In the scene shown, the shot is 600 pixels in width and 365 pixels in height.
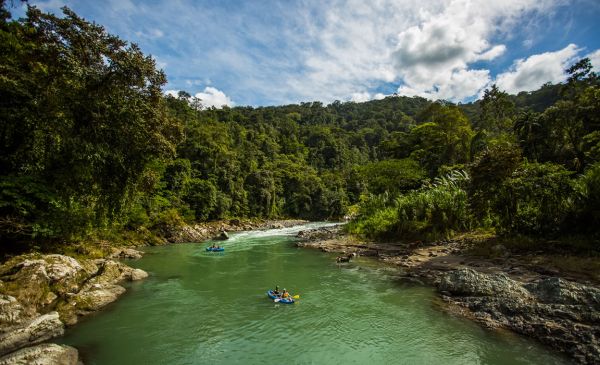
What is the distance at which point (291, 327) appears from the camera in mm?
12383

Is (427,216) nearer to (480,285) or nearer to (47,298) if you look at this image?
(480,285)

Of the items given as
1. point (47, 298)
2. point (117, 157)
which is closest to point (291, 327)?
point (47, 298)

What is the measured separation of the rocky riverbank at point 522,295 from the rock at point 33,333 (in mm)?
14611

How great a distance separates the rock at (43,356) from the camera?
28.5ft

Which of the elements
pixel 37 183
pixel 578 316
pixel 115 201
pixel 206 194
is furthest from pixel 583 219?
pixel 206 194

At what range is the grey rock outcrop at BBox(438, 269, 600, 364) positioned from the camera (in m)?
9.46

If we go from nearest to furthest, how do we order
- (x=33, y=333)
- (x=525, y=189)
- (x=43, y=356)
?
(x=43, y=356) < (x=33, y=333) < (x=525, y=189)

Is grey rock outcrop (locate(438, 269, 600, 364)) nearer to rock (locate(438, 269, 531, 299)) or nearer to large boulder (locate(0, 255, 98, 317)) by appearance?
rock (locate(438, 269, 531, 299))

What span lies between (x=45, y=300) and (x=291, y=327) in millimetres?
9965

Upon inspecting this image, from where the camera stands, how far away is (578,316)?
10.1 m

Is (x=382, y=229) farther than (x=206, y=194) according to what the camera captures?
No

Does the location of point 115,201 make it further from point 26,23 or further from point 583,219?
point 583,219

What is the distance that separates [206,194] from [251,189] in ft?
61.0

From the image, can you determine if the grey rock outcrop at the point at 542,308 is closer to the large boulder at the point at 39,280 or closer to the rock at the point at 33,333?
the rock at the point at 33,333
